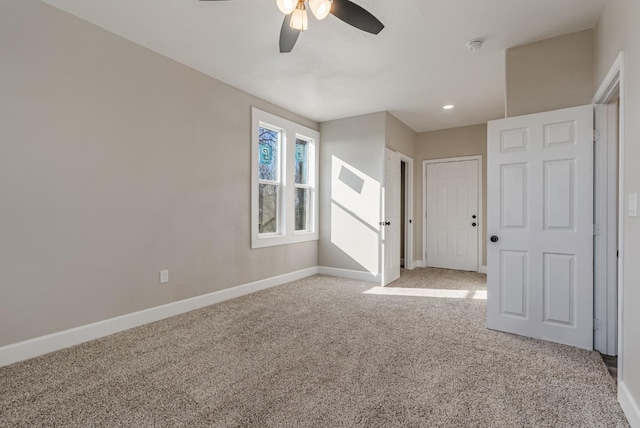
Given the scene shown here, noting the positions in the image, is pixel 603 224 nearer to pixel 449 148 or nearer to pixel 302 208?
pixel 449 148

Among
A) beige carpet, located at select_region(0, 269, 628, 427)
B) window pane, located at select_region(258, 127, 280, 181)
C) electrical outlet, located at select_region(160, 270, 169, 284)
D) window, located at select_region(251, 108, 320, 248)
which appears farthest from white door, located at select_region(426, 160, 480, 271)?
electrical outlet, located at select_region(160, 270, 169, 284)

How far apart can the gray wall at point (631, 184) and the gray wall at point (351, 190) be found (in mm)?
3093

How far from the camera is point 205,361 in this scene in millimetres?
2305

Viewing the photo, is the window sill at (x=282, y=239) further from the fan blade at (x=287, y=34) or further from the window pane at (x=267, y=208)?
the fan blade at (x=287, y=34)

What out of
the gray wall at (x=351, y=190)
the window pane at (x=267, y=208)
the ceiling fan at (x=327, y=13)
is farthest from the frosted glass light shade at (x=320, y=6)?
the gray wall at (x=351, y=190)

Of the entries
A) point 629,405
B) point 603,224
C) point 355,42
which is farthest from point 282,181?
point 629,405

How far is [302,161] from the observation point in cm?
527

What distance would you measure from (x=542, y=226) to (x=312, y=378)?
2.28 meters

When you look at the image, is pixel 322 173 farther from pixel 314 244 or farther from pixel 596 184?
pixel 596 184

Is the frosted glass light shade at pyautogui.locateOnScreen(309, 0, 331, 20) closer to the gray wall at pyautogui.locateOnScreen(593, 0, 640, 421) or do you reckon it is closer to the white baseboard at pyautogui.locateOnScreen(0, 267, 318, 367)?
the gray wall at pyautogui.locateOnScreen(593, 0, 640, 421)

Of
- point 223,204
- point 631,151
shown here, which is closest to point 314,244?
point 223,204

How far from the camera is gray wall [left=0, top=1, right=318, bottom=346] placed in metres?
2.28

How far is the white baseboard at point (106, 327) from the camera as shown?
228 centimetres

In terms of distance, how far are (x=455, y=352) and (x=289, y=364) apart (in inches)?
51.9
